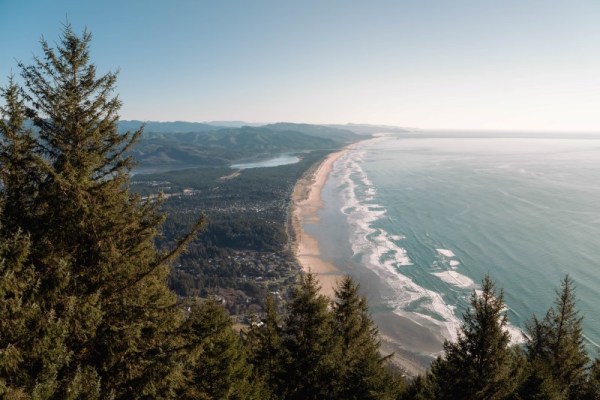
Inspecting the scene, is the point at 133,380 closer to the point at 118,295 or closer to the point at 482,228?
the point at 118,295

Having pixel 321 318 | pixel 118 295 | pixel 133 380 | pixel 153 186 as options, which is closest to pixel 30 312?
pixel 118 295

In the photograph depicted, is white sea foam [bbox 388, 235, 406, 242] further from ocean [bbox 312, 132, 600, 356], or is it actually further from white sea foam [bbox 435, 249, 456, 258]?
white sea foam [bbox 435, 249, 456, 258]

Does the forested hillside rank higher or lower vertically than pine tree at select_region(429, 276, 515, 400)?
higher

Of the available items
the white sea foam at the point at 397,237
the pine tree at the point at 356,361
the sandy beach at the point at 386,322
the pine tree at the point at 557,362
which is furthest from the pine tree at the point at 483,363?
the white sea foam at the point at 397,237

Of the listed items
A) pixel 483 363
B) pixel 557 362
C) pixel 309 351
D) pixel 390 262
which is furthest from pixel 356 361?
pixel 390 262

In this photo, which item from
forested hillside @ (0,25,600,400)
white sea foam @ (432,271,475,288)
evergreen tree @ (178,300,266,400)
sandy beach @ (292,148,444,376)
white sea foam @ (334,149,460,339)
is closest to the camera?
forested hillside @ (0,25,600,400)

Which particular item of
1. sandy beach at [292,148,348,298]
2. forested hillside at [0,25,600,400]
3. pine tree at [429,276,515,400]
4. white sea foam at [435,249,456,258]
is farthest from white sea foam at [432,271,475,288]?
forested hillside at [0,25,600,400]
